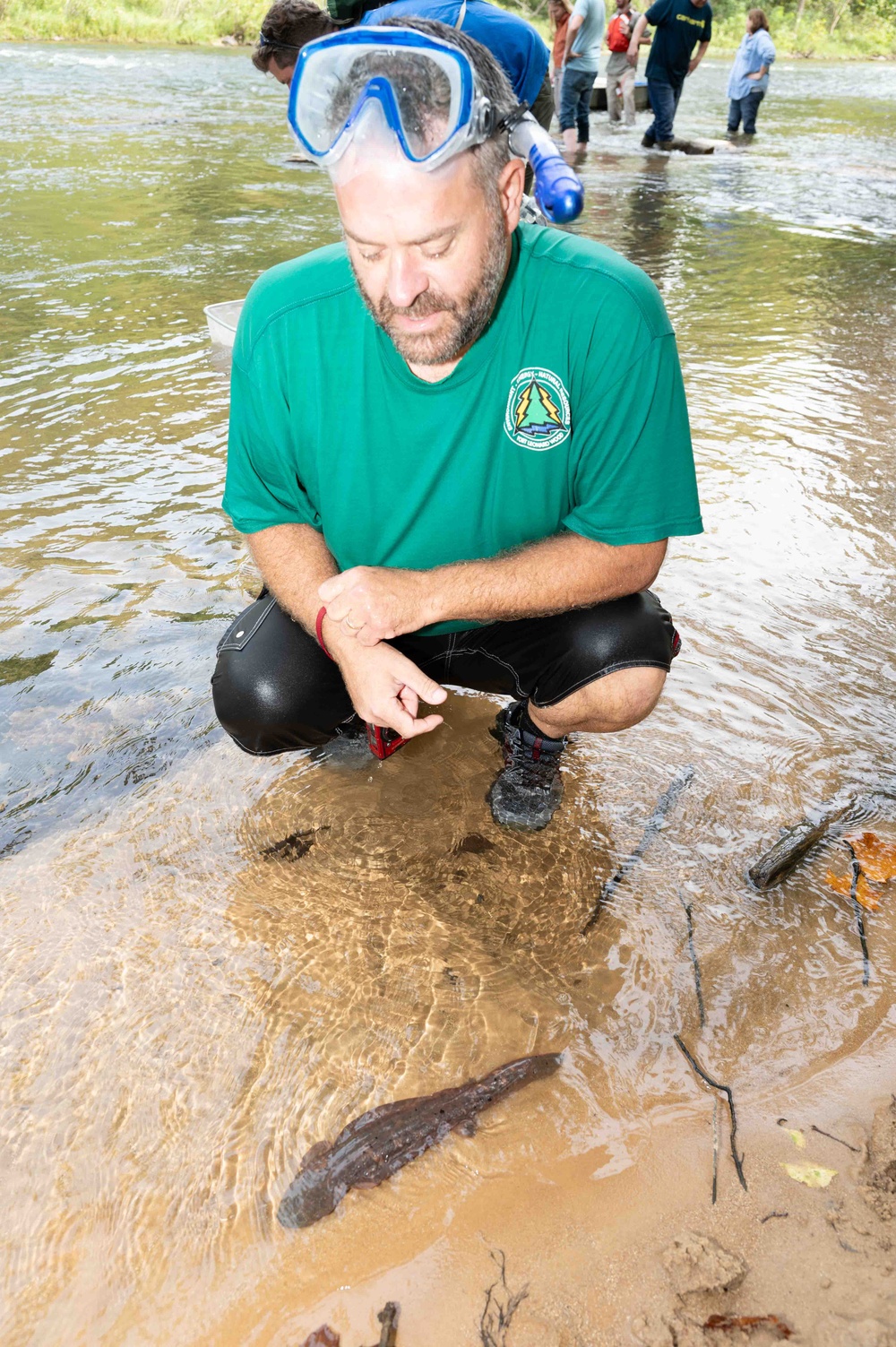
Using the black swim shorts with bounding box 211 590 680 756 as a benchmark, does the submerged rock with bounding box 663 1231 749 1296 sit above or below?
below

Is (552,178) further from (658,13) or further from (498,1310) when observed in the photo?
(658,13)

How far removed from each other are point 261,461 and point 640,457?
0.81 meters

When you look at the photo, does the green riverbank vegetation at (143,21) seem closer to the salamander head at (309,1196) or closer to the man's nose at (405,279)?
the man's nose at (405,279)

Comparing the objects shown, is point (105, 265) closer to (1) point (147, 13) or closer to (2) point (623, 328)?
(2) point (623, 328)

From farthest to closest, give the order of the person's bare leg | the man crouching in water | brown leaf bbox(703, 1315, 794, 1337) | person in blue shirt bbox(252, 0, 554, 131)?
person in blue shirt bbox(252, 0, 554, 131) → the person's bare leg → the man crouching in water → brown leaf bbox(703, 1315, 794, 1337)

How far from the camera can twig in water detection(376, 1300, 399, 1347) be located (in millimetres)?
1362

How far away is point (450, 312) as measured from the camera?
71.3 inches

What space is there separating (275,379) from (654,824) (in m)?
1.34

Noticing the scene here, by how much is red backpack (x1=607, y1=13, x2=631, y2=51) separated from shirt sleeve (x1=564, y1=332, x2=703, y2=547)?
13.2 meters

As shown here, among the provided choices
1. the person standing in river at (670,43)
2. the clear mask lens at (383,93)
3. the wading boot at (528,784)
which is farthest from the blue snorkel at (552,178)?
the person standing in river at (670,43)

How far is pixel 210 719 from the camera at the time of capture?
2658 millimetres

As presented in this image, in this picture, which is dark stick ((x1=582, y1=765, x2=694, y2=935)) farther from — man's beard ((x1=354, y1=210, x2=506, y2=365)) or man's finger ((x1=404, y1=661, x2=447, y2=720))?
man's beard ((x1=354, y1=210, x2=506, y2=365))

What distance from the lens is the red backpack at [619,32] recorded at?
41.0 feet

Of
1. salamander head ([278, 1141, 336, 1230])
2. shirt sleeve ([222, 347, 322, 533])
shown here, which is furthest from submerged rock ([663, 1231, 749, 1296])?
shirt sleeve ([222, 347, 322, 533])
